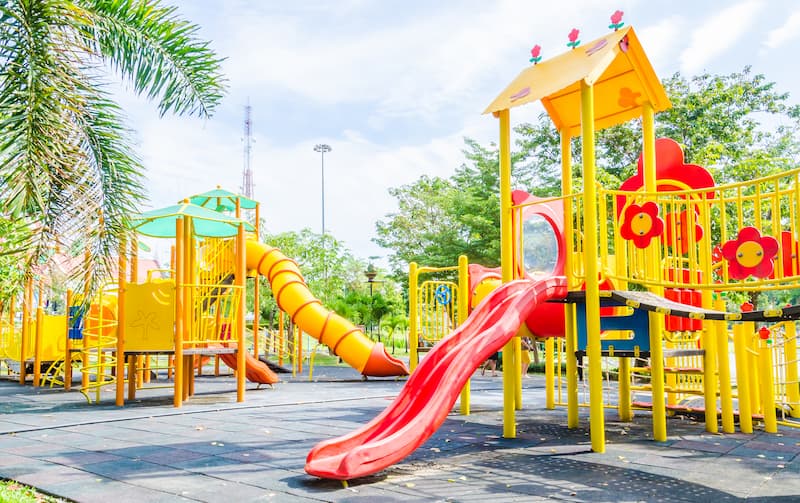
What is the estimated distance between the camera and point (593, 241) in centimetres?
571

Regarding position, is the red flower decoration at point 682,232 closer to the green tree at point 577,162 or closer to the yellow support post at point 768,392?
the yellow support post at point 768,392

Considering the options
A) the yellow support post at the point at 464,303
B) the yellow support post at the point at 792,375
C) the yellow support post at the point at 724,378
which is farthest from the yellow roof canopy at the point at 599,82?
the yellow support post at the point at 792,375

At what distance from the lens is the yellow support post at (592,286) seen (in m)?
5.62

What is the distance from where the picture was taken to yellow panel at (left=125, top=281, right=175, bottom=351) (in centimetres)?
912

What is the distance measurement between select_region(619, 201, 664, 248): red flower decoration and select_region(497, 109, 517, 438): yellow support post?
1167 millimetres

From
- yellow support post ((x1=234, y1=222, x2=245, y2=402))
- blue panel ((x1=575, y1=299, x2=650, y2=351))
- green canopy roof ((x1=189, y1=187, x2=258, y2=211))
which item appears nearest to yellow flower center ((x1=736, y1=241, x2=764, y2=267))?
blue panel ((x1=575, y1=299, x2=650, y2=351))

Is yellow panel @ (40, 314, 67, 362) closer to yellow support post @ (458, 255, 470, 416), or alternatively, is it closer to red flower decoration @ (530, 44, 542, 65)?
yellow support post @ (458, 255, 470, 416)

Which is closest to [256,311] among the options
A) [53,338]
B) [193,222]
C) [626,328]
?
[53,338]

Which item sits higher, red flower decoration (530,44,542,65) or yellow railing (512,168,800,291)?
red flower decoration (530,44,542,65)

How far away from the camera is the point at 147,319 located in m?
9.19

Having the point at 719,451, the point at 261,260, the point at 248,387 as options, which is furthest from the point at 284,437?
the point at 261,260

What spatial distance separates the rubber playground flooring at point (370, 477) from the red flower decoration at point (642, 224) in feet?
6.00

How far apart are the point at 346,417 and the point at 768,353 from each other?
483 centimetres

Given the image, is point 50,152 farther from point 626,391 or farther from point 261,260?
point 261,260
